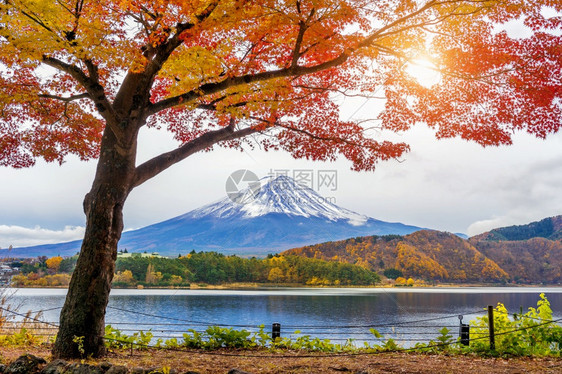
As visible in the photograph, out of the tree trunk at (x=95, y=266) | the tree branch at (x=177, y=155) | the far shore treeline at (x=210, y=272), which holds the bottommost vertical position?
the far shore treeline at (x=210, y=272)

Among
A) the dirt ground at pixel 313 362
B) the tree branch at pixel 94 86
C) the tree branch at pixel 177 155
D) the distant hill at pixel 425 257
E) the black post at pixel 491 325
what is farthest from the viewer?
the distant hill at pixel 425 257

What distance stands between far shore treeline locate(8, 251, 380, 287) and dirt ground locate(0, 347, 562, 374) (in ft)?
173

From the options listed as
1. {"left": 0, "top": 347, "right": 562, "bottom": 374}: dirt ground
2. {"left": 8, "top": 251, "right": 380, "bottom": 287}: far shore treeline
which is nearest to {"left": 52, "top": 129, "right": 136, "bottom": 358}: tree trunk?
{"left": 0, "top": 347, "right": 562, "bottom": 374}: dirt ground

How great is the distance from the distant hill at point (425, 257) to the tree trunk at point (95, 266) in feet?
190

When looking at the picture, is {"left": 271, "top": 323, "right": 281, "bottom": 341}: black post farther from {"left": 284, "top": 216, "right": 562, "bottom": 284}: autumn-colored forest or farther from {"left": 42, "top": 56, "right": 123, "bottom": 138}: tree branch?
{"left": 284, "top": 216, "right": 562, "bottom": 284}: autumn-colored forest

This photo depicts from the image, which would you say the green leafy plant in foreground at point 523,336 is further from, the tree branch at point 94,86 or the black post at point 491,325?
the tree branch at point 94,86

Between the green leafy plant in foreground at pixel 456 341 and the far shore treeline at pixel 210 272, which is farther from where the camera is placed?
the far shore treeline at pixel 210 272

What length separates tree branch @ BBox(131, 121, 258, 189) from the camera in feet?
22.9

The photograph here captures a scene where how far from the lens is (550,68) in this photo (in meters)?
6.75

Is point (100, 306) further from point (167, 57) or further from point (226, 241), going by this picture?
point (226, 241)

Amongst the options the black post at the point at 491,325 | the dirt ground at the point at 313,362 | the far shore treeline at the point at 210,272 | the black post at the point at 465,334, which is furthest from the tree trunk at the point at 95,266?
the far shore treeline at the point at 210,272

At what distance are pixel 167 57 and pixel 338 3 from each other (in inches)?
99.0

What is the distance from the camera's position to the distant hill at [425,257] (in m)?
64.0

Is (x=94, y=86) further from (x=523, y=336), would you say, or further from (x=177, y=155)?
(x=523, y=336)
